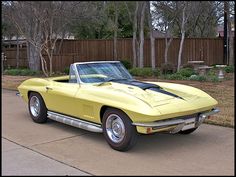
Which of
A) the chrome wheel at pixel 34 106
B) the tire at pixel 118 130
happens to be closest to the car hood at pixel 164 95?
the tire at pixel 118 130

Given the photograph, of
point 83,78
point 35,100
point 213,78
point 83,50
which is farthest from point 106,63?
point 83,50

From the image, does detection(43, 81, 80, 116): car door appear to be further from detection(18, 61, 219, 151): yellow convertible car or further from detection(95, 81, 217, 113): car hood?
detection(95, 81, 217, 113): car hood

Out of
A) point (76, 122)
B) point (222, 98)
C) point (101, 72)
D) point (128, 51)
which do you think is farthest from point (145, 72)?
point (128, 51)

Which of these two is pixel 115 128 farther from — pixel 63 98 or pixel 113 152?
pixel 63 98

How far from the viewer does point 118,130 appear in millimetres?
5191

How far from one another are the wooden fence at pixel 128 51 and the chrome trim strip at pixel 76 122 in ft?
48.7

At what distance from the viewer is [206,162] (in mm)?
4586

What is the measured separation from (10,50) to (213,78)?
50.9 ft

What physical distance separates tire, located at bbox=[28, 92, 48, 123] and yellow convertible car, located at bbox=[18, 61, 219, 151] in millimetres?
17

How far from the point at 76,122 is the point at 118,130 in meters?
0.95

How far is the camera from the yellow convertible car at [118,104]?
4.89 metres

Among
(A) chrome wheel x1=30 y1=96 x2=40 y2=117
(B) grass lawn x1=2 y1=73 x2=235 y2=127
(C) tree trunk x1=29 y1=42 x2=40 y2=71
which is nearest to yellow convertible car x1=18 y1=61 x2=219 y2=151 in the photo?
(A) chrome wheel x1=30 y1=96 x2=40 y2=117

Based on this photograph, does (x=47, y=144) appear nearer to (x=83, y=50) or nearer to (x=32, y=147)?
(x=32, y=147)

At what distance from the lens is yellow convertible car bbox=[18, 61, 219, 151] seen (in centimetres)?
489
